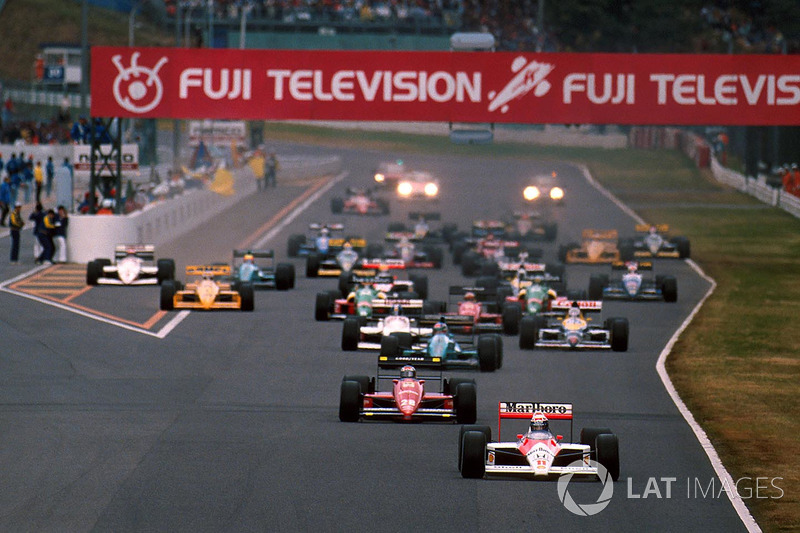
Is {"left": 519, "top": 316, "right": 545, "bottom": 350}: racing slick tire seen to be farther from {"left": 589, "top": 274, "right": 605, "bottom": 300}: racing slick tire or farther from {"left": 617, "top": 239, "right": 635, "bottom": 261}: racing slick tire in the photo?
{"left": 617, "top": 239, "right": 635, "bottom": 261}: racing slick tire

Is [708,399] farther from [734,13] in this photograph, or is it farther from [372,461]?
[734,13]

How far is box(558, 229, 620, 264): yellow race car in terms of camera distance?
44.0 metres

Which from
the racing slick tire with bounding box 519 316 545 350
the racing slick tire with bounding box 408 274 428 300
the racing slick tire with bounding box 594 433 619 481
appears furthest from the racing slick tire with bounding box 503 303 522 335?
the racing slick tire with bounding box 594 433 619 481

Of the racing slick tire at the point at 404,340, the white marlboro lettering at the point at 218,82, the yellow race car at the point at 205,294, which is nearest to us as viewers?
the racing slick tire at the point at 404,340

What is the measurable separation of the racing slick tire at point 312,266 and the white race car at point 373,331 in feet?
38.4

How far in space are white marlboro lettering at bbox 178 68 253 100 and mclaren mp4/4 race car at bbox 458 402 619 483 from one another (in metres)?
22.3

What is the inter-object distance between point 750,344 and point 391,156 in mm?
70654

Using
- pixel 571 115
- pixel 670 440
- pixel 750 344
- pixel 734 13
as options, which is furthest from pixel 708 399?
pixel 734 13

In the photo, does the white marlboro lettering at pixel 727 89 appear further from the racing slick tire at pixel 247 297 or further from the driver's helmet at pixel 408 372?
the driver's helmet at pixel 408 372

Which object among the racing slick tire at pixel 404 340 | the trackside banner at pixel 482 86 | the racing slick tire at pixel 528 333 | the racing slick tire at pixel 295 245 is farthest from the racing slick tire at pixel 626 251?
the racing slick tire at pixel 404 340

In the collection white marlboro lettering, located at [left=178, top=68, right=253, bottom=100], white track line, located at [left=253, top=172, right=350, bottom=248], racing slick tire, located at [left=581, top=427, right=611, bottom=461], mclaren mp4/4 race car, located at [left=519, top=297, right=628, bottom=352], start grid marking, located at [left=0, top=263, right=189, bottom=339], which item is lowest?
white track line, located at [left=253, top=172, right=350, bottom=248]

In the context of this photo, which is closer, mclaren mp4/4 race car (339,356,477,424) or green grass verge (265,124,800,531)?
green grass verge (265,124,800,531)

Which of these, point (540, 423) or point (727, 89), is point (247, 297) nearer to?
point (727, 89)

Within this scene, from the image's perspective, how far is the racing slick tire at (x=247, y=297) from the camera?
3253 centimetres
